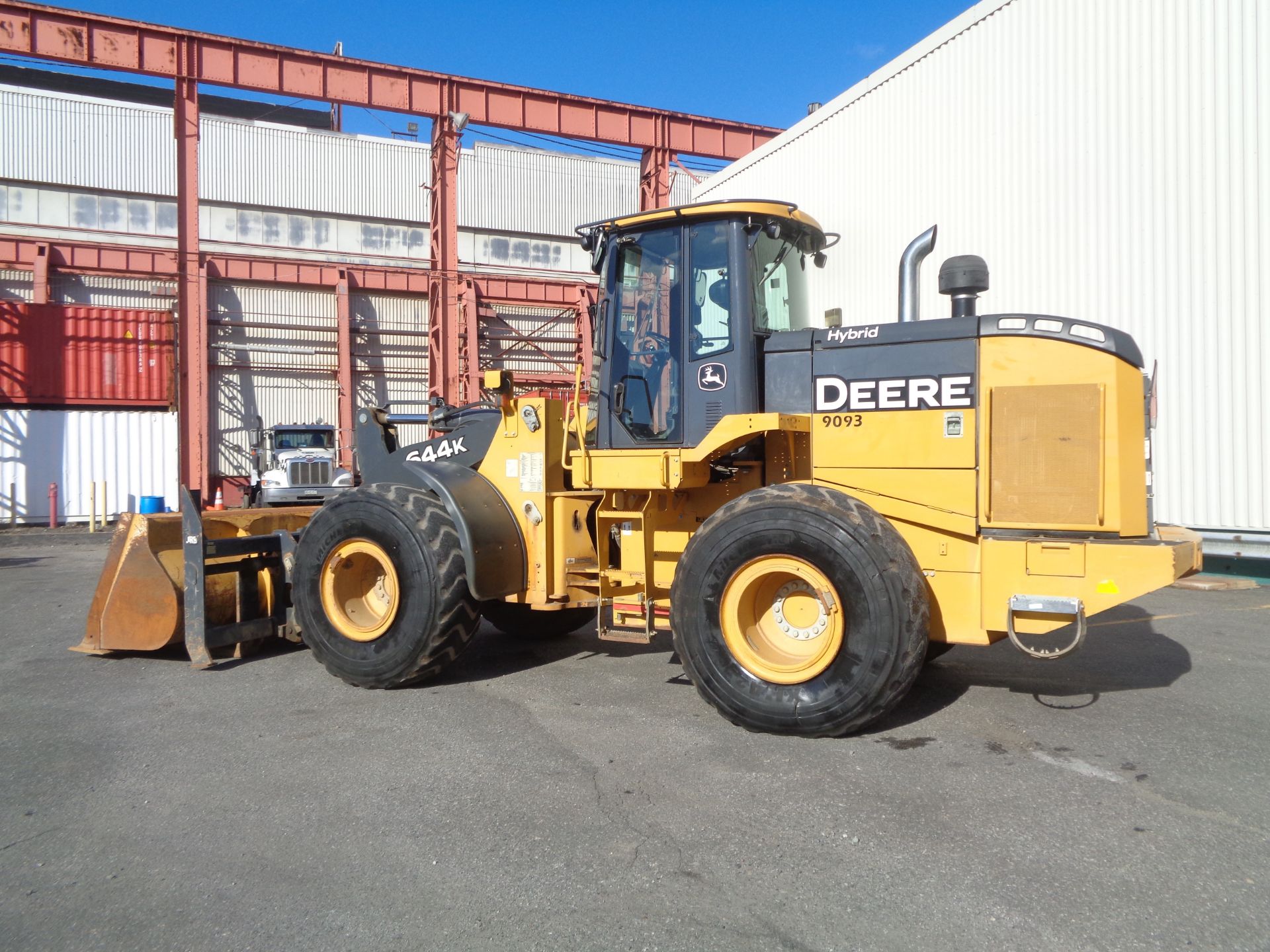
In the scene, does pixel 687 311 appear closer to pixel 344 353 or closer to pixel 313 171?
pixel 344 353

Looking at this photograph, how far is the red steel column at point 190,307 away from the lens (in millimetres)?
20562

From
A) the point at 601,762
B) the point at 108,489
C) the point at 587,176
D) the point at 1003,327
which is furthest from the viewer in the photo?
the point at 587,176

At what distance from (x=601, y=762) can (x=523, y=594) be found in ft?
6.20

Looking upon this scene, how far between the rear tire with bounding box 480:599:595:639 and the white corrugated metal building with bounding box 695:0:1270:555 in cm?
670

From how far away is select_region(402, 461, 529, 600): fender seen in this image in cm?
582

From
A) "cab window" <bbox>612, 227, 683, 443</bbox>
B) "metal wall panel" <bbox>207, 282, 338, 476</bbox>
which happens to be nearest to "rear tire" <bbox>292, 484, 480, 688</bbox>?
"cab window" <bbox>612, 227, 683, 443</bbox>

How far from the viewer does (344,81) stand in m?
20.2

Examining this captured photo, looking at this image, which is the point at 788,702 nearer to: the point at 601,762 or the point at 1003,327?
the point at 601,762

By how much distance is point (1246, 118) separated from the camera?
1003 cm

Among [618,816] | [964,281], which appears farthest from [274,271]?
[618,816]

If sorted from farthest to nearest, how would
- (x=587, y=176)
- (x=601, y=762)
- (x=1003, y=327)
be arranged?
(x=587, y=176)
(x=1003, y=327)
(x=601, y=762)

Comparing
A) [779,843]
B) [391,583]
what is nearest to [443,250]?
[391,583]

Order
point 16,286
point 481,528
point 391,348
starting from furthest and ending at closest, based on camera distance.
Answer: point 391,348 < point 16,286 < point 481,528

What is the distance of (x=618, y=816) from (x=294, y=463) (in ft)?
55.5
